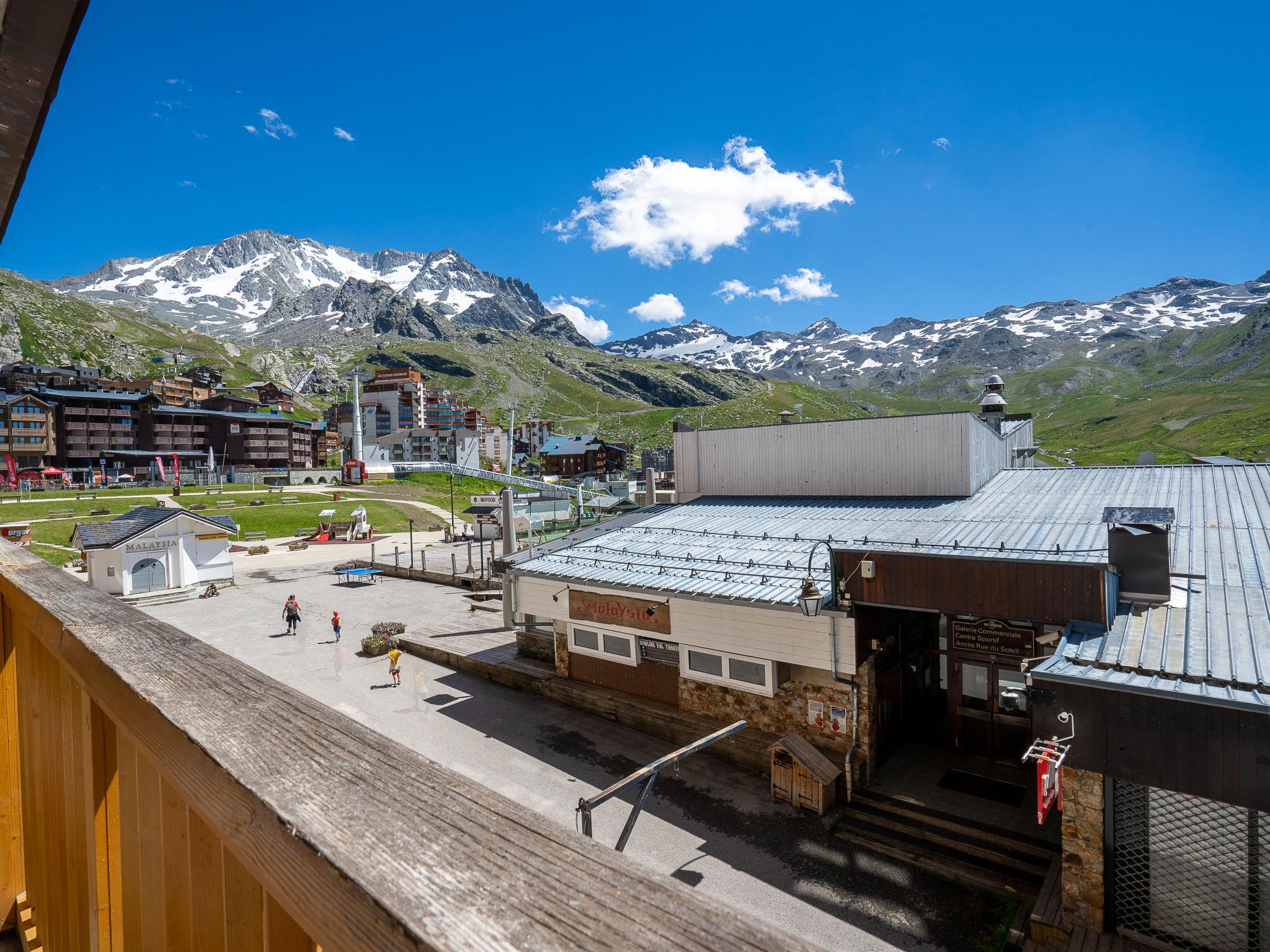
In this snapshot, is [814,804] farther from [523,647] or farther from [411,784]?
[411,784]

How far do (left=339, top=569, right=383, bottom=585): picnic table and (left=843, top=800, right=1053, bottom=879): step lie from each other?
3071 centimetres

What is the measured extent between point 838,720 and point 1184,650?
6.13m

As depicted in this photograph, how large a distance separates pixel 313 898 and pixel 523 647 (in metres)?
21.0

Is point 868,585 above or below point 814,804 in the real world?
above

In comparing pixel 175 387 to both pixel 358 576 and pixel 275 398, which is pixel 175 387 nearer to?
pixel 275 398

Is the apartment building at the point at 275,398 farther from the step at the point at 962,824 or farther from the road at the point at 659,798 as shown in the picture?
the step at the point at 962,824

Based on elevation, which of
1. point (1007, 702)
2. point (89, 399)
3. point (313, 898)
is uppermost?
point (89, 399)

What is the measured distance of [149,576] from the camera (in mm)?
32844

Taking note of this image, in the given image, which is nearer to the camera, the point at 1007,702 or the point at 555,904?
the point at 555,904

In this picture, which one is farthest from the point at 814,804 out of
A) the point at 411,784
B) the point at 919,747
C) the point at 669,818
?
the point at 411,784

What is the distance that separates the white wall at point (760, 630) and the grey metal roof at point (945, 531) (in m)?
0.42

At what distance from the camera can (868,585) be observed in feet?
41.0

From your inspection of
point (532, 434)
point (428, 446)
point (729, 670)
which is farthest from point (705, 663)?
point (532, 434)

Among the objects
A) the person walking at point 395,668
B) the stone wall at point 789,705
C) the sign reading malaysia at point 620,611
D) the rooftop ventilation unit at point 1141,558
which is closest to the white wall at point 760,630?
Result: the sign reading malaysia at point 620,611
